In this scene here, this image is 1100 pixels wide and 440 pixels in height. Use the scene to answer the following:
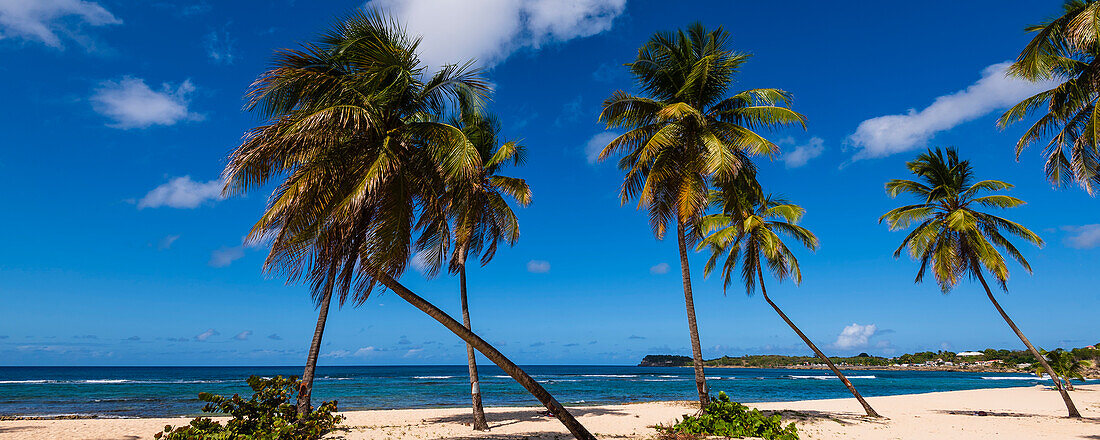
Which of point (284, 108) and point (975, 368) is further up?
point (284, 108)

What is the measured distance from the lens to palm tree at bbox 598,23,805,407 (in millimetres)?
12312

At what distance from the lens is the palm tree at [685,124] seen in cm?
1231

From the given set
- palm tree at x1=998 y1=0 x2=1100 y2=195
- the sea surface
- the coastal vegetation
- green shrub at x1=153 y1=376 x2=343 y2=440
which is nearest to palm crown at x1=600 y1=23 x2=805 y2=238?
palm tree at x1=998 y1=0 x2=1100 y2=195

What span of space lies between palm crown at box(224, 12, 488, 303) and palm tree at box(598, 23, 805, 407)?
6306 mm

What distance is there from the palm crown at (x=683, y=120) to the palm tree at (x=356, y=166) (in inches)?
249

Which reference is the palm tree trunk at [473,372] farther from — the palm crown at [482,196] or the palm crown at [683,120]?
the palm crown at [683,120]

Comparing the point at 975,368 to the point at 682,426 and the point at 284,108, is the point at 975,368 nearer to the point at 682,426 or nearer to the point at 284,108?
the point at 682,426

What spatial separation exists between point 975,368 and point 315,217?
135 meters

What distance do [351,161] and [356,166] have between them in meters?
0.14

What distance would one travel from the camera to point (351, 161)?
7.17 m

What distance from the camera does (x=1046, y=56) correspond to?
363 inches

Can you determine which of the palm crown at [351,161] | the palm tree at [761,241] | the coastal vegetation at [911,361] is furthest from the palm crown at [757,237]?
the coastal vegetation at [911,361]

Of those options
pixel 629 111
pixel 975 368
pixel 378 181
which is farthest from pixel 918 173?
pixel 975 368

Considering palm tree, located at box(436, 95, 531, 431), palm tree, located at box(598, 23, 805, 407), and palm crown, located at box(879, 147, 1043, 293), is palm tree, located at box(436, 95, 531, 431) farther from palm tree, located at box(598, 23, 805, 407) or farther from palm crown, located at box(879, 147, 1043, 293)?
palm crown, located at box(879, 147, 1043, 293)
